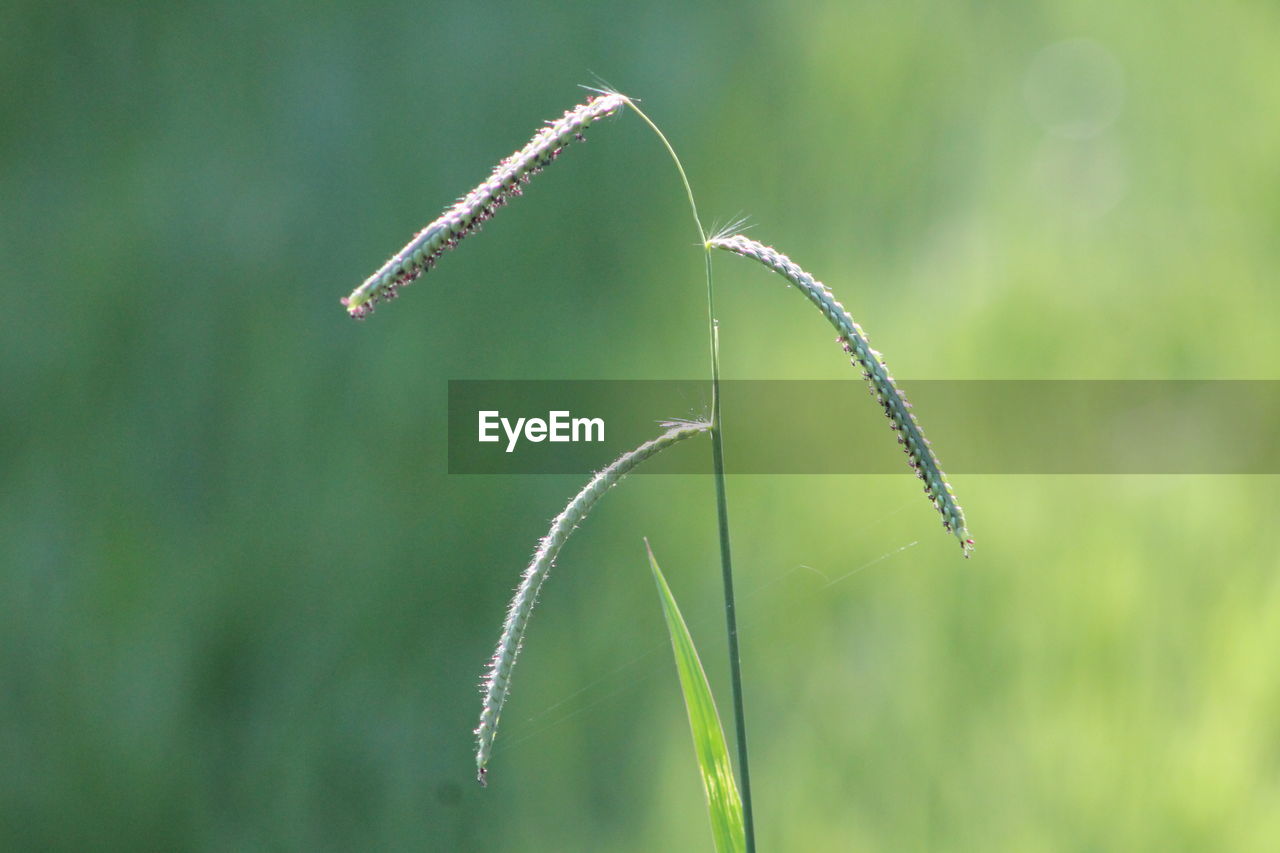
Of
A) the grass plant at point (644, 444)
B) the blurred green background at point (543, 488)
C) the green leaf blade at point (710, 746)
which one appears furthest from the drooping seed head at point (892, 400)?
the blurred green background at point (543, 488)

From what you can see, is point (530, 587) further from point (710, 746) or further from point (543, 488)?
point (543, 488)

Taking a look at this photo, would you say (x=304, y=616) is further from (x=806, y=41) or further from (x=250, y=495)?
(x=806, y=41)

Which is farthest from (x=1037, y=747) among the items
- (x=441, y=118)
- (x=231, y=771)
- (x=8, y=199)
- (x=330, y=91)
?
(x=8, y=199)

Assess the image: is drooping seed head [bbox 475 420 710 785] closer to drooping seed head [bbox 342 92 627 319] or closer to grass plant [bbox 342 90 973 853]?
grass plant [bbox 342 90 973 853]

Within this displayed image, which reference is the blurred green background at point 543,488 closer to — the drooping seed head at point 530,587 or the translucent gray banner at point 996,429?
the translucent gray banner at point 996,429

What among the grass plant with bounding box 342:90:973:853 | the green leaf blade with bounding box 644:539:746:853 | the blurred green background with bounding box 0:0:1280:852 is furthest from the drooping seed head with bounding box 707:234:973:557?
the blurred green background with bounding box 0:0:1280:852

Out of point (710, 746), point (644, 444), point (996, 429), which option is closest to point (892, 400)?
point (644, 444)
